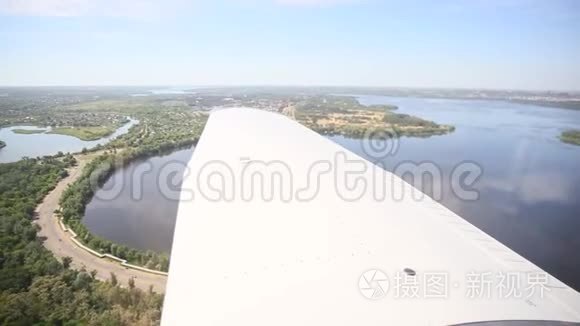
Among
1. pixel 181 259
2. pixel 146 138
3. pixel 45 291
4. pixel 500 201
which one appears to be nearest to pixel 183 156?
Answer: pixel 146 138

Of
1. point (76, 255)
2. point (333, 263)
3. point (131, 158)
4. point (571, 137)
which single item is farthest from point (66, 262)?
point (571, 137)

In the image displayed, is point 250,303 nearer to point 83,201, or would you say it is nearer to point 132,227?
point 132,227

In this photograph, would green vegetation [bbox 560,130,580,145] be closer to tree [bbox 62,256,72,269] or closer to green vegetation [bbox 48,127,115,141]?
tree [bbox 62,256,72,269]

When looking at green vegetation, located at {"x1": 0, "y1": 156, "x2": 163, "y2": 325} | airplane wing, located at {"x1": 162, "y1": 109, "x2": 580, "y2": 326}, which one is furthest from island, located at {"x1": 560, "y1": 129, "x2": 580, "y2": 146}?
green vegetation, located at {"x1": 0, "y1": 156, "x2": 163, "y2": 325}

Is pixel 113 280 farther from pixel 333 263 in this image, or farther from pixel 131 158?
pixel 131 158

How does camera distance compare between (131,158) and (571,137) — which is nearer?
(131,158)

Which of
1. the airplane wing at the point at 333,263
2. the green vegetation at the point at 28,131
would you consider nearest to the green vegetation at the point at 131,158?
the airplane wing at the point at 333,263
